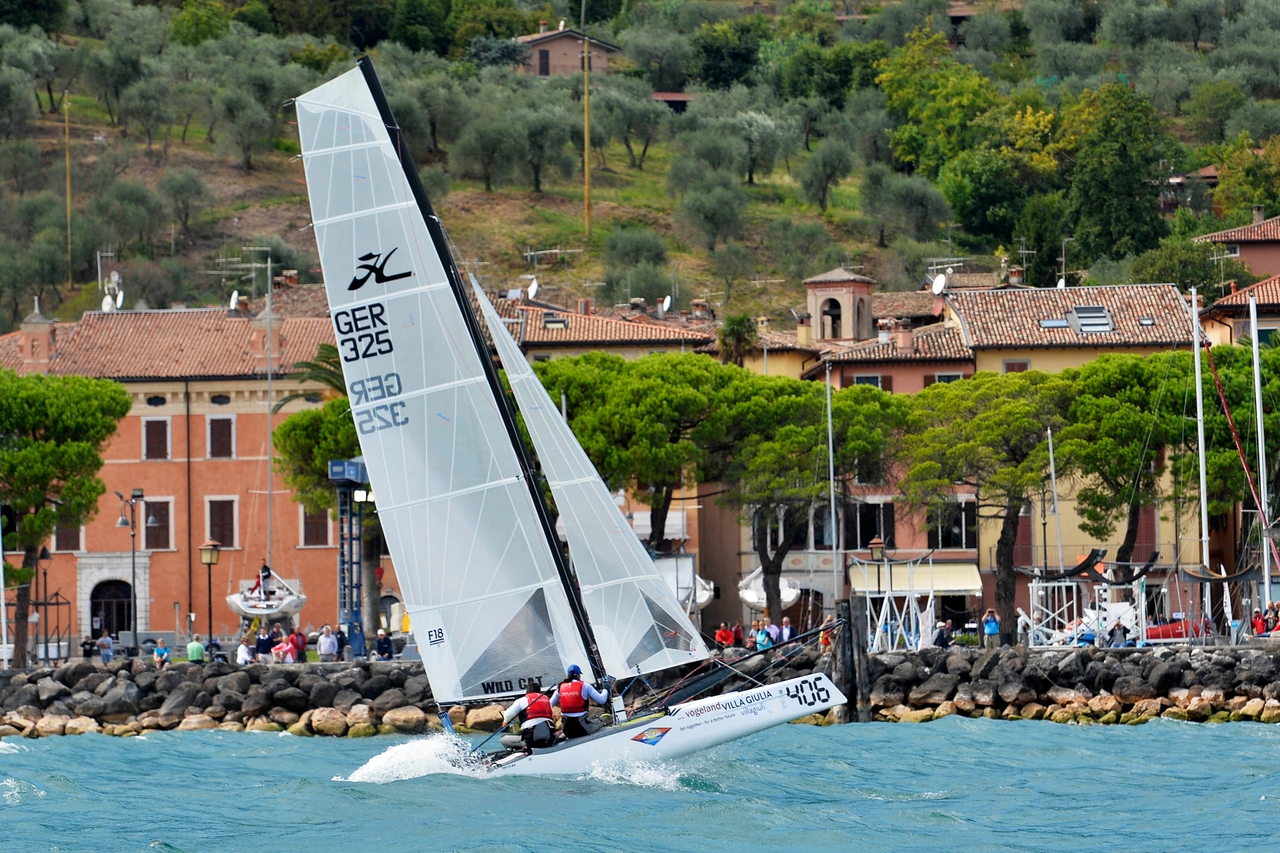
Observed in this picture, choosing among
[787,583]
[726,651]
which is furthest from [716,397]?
[726,651]

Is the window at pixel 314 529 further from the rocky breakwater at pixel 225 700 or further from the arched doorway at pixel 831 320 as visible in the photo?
the arched doorway at pixel 831 320

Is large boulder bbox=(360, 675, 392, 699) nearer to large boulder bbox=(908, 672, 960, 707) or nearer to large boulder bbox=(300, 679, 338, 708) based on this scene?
large boulder bbox=(300, 679, 338, 708)

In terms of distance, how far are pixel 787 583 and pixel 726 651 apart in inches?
630

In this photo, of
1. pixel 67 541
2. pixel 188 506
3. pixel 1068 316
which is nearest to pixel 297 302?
pixel 188 506

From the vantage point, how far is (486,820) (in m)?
23.8

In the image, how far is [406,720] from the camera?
3969cm

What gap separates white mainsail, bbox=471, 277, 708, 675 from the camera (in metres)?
26.2

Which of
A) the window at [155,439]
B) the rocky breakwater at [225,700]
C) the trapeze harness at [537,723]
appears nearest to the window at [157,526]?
the window at [155,439]

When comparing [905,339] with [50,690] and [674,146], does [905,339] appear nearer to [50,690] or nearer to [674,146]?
[50,690]

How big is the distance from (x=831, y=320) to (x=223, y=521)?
23.9m

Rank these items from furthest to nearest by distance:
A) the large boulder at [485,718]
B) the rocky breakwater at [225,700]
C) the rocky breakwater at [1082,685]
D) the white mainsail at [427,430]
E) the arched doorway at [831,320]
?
the arched doorway at [831,320] → the rocky breakwater at [225,700] → the large boulder at [485,718] → the rocky breakwater at [1082,685] → the white mainsail at [427,430]

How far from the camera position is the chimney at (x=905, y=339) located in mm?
63341

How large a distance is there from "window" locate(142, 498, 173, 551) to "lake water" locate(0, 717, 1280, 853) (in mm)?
27511

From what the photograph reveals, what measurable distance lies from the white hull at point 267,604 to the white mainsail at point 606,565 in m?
24.8
